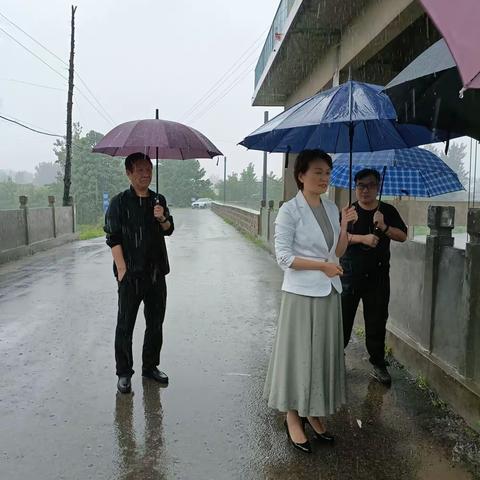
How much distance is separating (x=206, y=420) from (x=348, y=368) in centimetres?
165

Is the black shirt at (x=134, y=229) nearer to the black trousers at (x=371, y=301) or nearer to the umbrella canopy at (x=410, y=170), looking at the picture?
the black trousers at (x=371, y=301)

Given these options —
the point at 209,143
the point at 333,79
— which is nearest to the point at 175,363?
the point at 209,143

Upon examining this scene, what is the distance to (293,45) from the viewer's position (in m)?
10.6

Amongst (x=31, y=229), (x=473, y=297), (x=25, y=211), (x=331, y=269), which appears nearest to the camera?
(x=331, y=269)

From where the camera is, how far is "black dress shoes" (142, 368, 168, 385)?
412cm

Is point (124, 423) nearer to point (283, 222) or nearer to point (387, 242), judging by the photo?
point (283, 222)

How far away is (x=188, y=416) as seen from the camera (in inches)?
139

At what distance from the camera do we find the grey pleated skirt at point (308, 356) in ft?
9.71

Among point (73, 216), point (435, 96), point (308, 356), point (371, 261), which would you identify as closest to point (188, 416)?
point (308, 356)

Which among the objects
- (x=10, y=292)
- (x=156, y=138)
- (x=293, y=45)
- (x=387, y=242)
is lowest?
(x=10, y=292)

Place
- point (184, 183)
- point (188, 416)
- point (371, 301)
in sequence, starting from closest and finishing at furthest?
point (188, 416), point (371, 301), point (184, 183)

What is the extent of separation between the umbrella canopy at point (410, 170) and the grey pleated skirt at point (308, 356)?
1594 millimetres

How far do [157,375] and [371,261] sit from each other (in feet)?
6.51

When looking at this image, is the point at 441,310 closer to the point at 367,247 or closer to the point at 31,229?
the point at 367,247
